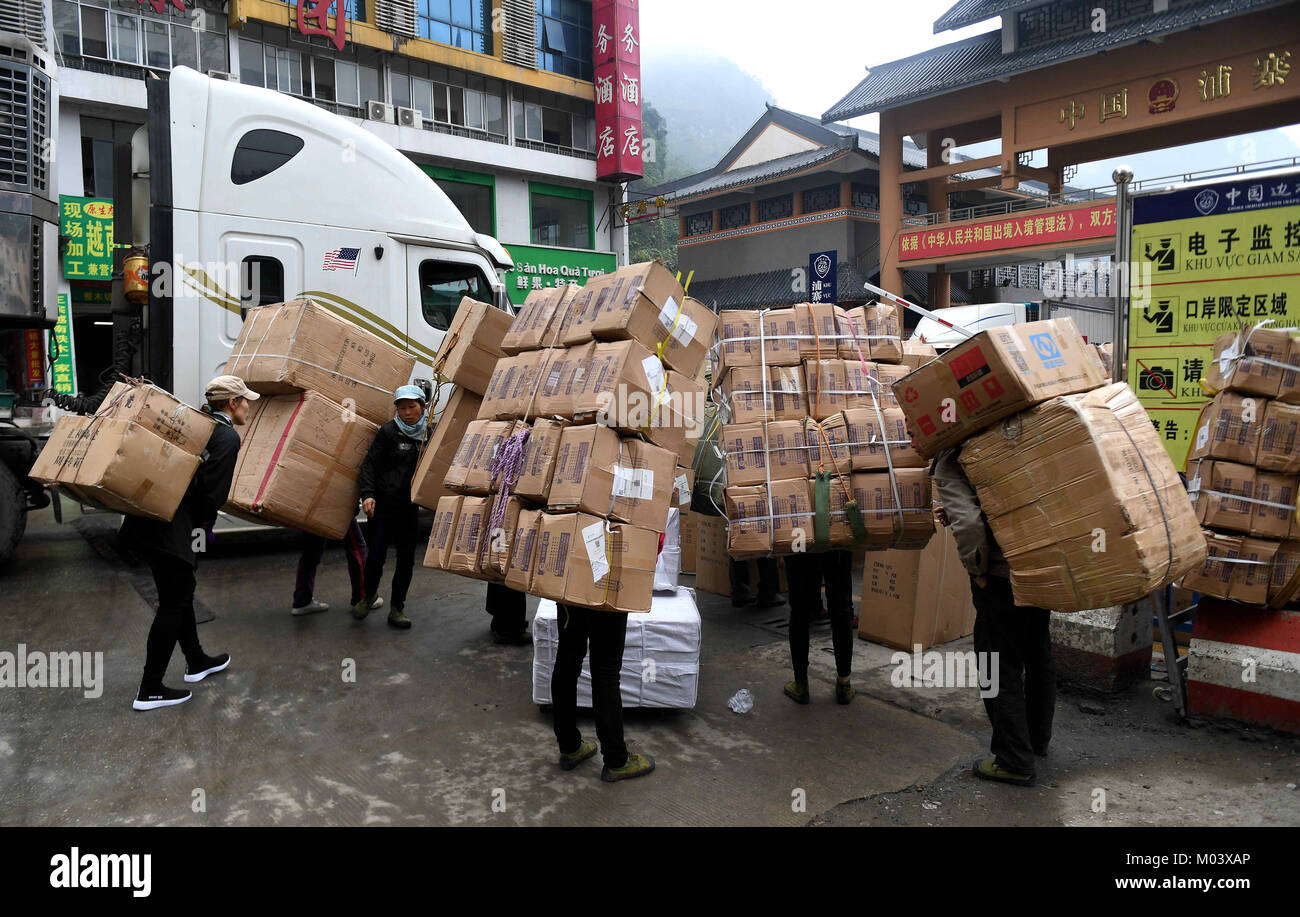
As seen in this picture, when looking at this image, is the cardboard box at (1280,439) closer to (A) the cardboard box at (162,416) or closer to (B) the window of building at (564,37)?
(A) the cardboard box at (162,416)

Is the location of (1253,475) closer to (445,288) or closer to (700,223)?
(445,288)

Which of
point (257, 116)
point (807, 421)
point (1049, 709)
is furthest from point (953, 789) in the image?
point (257, 116)

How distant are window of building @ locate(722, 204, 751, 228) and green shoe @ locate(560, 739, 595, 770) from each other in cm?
2310

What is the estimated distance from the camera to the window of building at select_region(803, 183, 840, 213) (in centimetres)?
2305

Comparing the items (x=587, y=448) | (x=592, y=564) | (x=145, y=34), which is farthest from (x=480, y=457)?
(x=145, y=34)

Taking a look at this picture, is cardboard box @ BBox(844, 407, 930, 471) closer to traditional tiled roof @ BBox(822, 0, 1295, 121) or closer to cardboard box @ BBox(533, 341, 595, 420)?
cardboard box @ BBox(533, 341, 595, 420)

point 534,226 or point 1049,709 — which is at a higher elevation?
point 534,226

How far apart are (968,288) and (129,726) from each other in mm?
25976

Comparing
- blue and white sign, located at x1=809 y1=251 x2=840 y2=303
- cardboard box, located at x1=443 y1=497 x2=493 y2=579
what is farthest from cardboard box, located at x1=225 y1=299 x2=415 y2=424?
blue and white sign, located at x1=809 y1=251 x2=840 y2=303

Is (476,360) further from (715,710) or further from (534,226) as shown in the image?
(534,226)

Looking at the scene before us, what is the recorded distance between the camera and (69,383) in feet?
39.2

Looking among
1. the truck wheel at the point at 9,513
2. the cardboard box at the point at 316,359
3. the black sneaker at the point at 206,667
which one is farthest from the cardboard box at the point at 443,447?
the truck wheel at the point at 9,513

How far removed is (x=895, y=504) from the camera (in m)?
4.19

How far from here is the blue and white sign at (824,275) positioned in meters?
22.6
